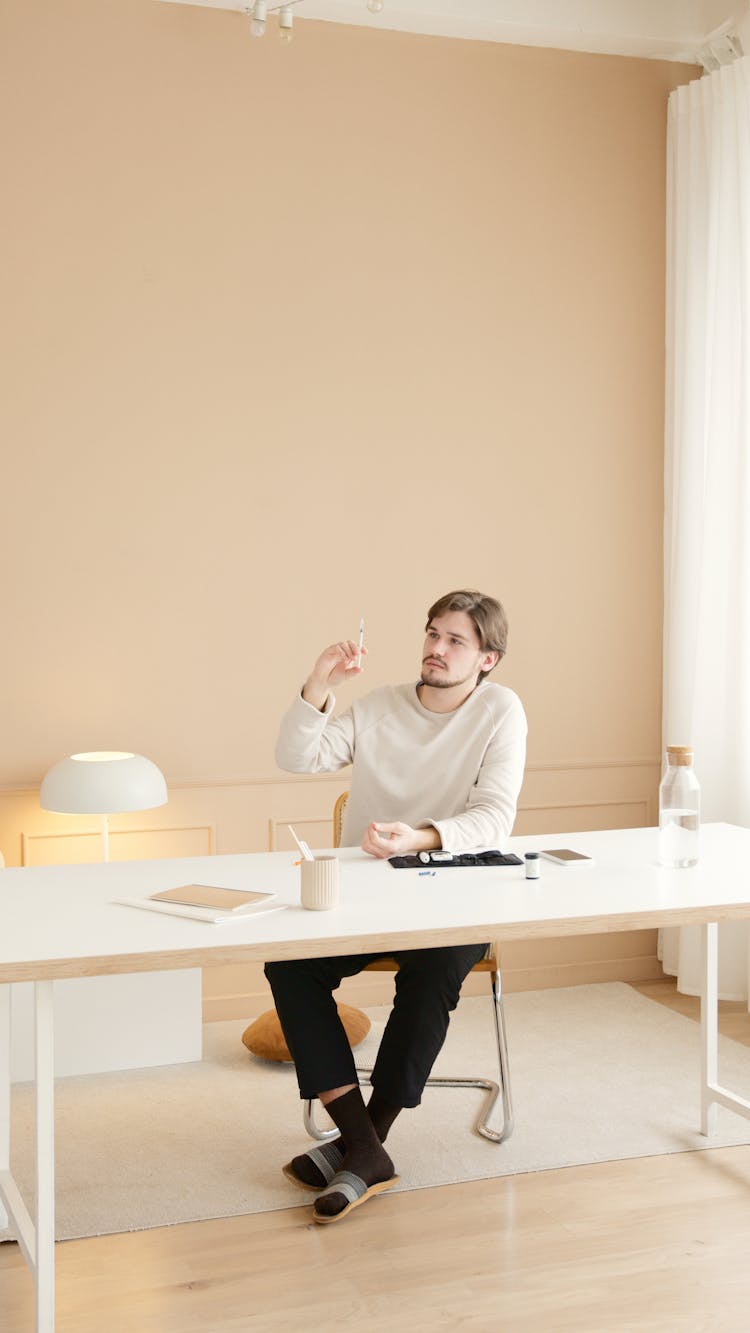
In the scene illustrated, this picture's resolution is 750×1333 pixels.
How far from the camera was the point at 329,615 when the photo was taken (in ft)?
13.4

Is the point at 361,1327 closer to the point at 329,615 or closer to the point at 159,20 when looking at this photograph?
the point at 329,615

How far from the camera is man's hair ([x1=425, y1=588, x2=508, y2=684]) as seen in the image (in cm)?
297

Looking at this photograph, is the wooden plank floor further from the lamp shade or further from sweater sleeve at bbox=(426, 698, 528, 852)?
the lamp shade

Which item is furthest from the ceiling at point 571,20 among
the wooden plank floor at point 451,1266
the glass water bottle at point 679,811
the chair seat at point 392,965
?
the wooden plank floor at point 451,1266

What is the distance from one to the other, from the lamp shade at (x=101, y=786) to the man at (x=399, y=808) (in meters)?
0.64

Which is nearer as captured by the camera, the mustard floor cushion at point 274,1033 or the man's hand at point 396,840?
the man's hand at point 396,840

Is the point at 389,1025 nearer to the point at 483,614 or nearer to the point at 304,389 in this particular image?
the point at 483,614

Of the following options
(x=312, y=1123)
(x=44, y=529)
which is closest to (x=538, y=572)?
(x=44, y=529)

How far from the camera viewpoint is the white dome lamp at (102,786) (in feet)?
11.2

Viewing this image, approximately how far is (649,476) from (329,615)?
3.93 feet

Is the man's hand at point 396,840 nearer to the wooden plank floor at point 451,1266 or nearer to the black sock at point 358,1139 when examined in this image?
the black sock at point 358,1139

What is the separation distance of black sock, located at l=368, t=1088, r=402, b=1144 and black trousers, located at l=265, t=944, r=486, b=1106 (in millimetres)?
21

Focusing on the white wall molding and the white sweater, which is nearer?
the white sweater

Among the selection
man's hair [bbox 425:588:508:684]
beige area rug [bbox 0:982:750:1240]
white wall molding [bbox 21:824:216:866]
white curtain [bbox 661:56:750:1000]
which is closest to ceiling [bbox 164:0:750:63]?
white curtain [bbox 661:56:750:1000]
